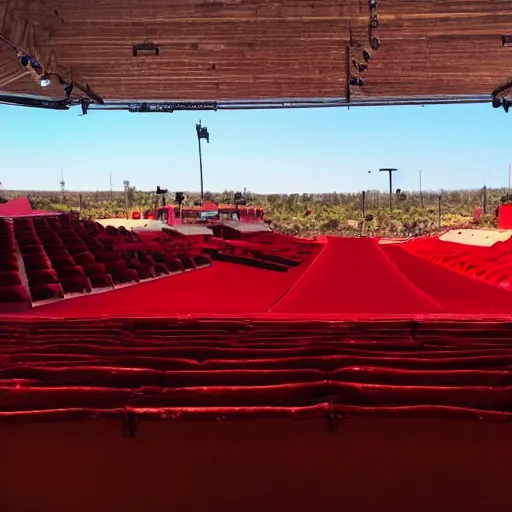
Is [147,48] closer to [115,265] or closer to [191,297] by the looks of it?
[115,265]

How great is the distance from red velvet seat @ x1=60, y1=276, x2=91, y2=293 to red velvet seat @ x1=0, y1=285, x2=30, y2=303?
479mm

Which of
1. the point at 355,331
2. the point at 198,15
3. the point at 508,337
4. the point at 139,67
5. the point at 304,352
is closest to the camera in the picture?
the point at 304,352

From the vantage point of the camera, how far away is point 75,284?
550 cm

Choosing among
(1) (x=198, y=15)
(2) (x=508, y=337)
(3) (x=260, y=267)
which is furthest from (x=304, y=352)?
(3) (x=260, y=267)

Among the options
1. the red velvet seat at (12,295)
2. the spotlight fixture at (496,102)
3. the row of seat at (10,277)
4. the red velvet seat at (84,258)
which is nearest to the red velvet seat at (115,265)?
the red velvet seat at (84,258)

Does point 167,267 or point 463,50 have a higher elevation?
point 463,50

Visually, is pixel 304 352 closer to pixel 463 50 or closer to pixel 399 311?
pixel 399 311

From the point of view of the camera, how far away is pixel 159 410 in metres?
1.85

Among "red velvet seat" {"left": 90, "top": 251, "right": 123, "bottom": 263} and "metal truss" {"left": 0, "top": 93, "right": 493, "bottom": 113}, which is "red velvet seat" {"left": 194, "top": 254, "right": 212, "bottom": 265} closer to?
"red velvet seat" {"left": 90, "top": 251, "right": 123, "bottom": 263}

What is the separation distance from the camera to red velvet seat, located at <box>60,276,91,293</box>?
5.45 meters

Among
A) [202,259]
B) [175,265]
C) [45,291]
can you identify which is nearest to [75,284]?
[45,291]

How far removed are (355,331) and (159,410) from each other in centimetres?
144

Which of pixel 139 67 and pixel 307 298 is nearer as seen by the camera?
pixel 307 298

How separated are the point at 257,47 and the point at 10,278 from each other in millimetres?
3763
